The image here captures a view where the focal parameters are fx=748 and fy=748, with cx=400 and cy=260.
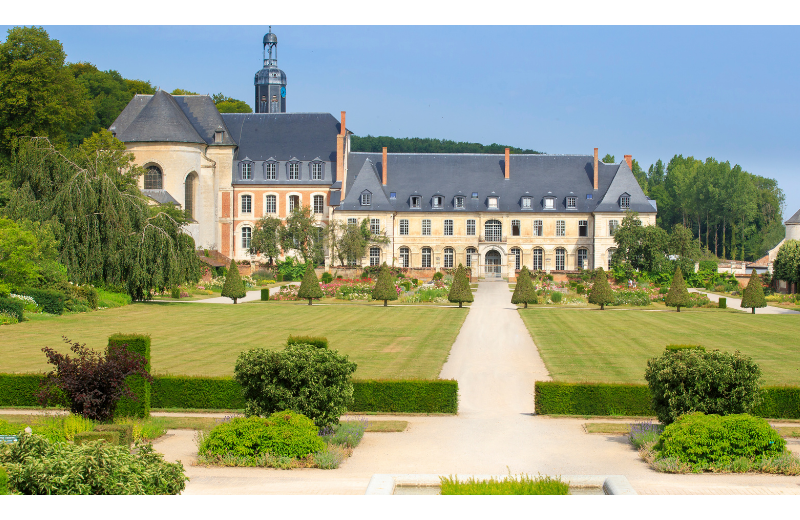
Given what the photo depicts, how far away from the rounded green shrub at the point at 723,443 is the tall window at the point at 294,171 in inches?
→ 1923

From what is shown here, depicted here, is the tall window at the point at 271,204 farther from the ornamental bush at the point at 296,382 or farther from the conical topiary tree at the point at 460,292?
the ornamental bush at the point at 296,382

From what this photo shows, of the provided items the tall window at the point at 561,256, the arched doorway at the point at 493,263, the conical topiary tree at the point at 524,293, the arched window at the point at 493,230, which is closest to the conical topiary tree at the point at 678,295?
the conical topiary tree at the point at 524,293

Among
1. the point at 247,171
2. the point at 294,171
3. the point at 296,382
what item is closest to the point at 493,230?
the point at 294,171

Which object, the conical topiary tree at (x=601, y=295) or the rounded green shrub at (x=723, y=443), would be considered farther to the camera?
the conical topiary tree at (x=601, y=295)

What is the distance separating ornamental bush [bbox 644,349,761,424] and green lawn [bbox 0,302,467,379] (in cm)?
574

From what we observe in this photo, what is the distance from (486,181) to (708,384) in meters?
47.2

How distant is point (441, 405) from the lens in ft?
41.0

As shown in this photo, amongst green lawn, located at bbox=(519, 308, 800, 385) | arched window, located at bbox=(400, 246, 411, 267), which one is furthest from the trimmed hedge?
arched window, located at bbox=(400, 246, 411, 267)

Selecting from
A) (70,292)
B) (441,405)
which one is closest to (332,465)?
(441,405)

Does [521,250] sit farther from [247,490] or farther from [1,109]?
[247,490]

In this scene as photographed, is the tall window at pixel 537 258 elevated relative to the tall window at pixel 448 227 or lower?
lower

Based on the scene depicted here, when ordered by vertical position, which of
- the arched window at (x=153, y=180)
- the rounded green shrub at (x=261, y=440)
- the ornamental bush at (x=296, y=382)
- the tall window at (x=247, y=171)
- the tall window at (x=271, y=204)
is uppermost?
the tall window at (x=247, y=171)

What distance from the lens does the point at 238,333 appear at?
21.8m

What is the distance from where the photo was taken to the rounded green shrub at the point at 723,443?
29.9 ft
